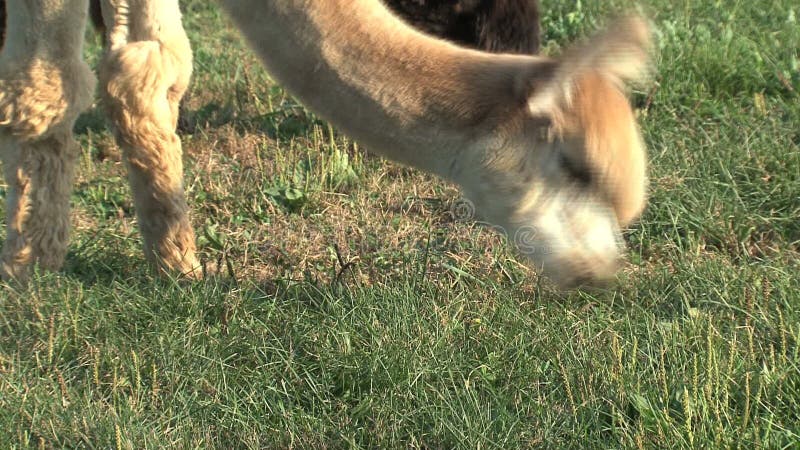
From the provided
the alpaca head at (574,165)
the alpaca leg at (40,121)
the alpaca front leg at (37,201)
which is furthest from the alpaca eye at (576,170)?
the alpaca front leg at (37,201)

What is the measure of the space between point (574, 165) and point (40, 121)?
2.01 m

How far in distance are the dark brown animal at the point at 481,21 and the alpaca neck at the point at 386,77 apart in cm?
178

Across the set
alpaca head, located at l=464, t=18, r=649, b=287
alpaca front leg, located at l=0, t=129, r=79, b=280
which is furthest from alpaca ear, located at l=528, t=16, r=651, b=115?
Result: alpaca front leg, located at l=0, t=129, r=79, b=280

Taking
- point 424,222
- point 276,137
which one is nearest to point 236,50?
point 276,137

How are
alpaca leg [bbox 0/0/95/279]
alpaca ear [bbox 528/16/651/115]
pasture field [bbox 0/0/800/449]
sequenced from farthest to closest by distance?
alpaca leg [bbox 0/0/95/279] < pasture field [bbox 0/0/800/449] < alpaca ear [bbox 528/16/651/115]

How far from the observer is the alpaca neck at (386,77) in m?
2.48

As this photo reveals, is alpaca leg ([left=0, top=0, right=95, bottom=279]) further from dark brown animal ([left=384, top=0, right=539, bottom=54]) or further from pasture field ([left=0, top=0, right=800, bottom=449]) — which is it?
dark brown animal ([left=384, top=0, right=539, bottom=54])

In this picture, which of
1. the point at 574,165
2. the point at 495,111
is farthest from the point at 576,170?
the point at 495,111

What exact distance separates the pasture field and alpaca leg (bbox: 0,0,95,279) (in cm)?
21

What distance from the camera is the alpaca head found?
2.33 meters

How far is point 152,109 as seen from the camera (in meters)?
3.61

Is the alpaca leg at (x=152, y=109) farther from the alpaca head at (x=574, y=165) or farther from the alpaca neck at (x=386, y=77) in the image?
the alpaca head at (x=574, y=165)

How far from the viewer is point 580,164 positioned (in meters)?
2.40

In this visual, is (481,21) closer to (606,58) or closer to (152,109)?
(152,109)
